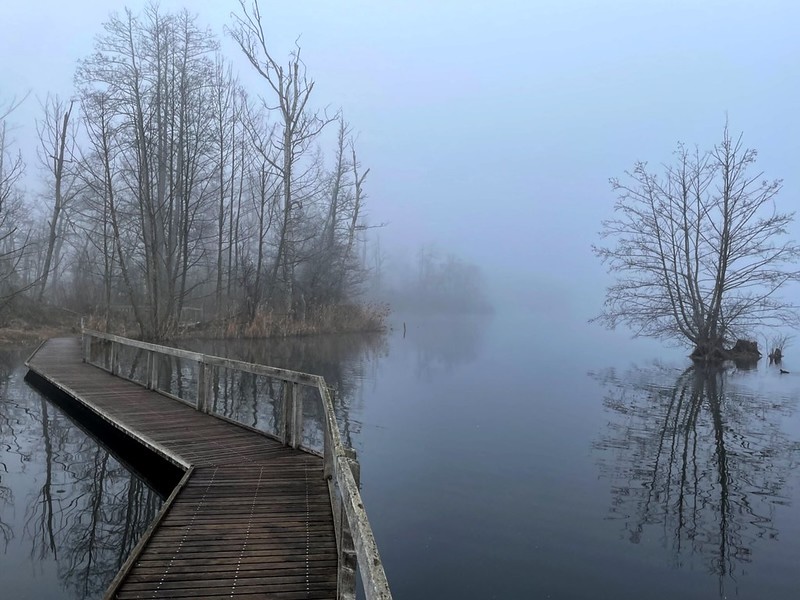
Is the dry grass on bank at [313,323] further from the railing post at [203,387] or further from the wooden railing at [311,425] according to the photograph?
the railing post at [203,387]

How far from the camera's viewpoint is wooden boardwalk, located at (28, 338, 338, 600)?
379cm

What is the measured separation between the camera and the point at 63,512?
635cm

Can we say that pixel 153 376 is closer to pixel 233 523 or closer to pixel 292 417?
pixel 292 417

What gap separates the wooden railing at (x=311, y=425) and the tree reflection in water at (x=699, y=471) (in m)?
3.60

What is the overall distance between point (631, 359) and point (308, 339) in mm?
15059

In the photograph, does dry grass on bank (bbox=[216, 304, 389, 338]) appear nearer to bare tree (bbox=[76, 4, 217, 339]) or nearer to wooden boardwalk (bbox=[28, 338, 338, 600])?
bare tree (bbox=[76, 4, 217, 339])

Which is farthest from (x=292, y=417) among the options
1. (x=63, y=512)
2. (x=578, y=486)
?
(x=578, y=486)

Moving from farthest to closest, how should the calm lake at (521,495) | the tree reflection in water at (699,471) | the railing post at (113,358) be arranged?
1. the railing post at (113,358)
2. the tree reflection in water at (699,471)
3. the calm lake at (521,495)

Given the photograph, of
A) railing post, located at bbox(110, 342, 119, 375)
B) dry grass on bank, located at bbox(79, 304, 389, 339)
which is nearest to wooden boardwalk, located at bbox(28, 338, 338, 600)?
railing post, located at bbox(110, 342, 119, 375)

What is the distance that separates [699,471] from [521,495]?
3097mm

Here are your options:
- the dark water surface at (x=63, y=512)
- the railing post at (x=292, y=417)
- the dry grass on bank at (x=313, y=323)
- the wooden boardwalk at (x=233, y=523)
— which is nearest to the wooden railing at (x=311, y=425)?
the railing post at (x=292, y=417)

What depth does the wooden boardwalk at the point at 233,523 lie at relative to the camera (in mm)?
3785

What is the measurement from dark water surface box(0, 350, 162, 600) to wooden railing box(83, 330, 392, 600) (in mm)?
1766

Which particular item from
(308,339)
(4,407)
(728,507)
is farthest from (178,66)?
(728,507)
